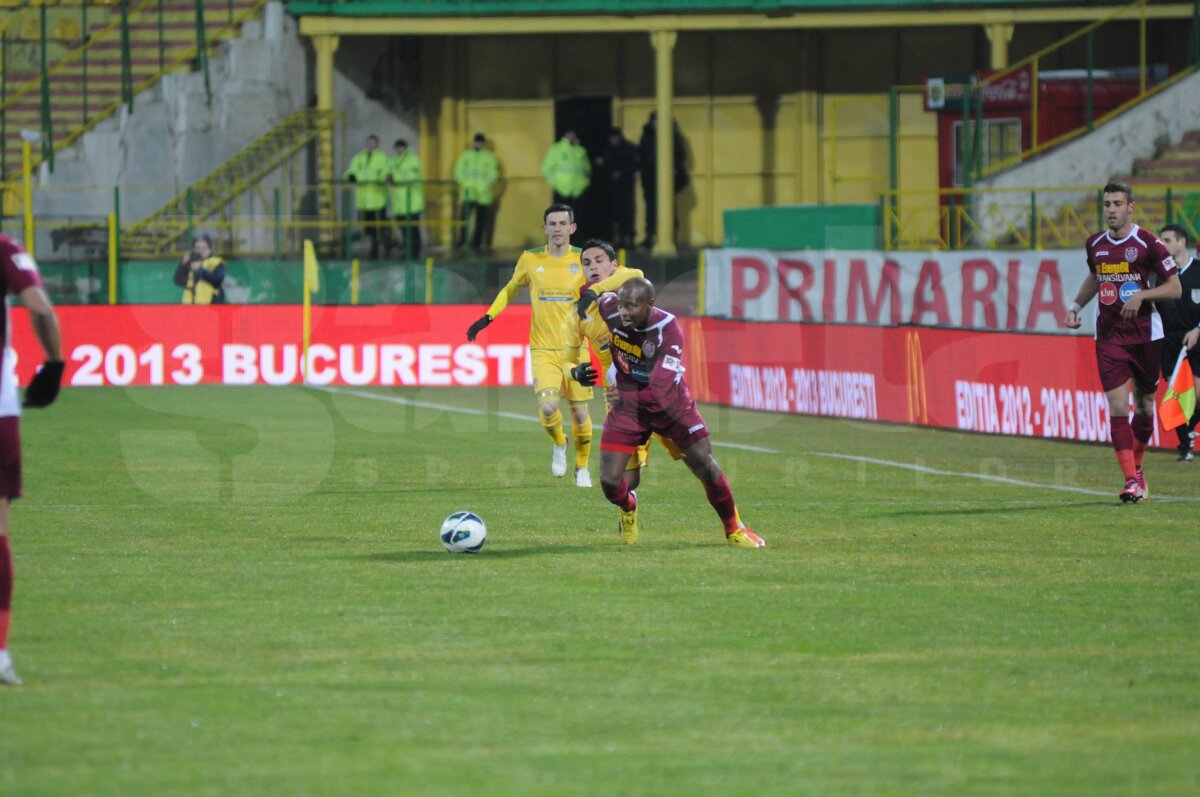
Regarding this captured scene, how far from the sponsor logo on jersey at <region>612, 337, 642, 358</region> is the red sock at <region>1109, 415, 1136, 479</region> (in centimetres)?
415

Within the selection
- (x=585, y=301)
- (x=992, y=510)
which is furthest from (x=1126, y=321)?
(x=585, y=301)

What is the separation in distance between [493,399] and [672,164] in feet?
38.8

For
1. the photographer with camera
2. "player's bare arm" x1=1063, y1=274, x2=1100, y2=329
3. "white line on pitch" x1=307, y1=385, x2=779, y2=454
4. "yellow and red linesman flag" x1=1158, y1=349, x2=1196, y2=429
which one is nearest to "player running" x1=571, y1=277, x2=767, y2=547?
"player's bare arm" x1=1063, y1=274, x2=1100, y2=329

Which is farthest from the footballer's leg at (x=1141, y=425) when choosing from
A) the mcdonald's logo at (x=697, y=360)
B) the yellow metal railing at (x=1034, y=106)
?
the yellow metal railing at (x=1034, y=106)

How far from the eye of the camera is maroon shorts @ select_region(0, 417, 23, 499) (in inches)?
308

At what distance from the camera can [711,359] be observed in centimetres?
2588

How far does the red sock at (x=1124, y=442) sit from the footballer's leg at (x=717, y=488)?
3.41 metres

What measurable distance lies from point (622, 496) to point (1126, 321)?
4566mm

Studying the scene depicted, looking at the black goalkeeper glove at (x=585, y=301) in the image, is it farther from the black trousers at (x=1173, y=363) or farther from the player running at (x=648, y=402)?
the black trousers at (x=1173, y=363)

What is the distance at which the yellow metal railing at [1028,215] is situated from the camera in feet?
89.8

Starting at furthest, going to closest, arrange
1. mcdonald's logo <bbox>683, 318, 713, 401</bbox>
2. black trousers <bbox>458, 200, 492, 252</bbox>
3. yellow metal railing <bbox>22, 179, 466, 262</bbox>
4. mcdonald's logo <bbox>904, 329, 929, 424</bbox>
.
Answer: black trousers <bbox>458, 200, 492, 252</bbox> < yellow metal railing <bbox>22, 179, 466, 262</bbox> < mcdonald's logo <bbox>683, 318, 713, 401</bbox> < mcdonald's logo <bbox>904, 329, 929, 424</bbox>

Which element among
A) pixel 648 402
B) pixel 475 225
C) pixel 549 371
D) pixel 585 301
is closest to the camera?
pixel 648 402

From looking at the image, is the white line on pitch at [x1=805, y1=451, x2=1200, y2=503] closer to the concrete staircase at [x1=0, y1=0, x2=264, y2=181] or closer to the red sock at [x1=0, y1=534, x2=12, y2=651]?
the red sock at [x1=0, y1=534, x2=12, y2=651]

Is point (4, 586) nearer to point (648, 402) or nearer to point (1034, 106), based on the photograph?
point (648, 402)
